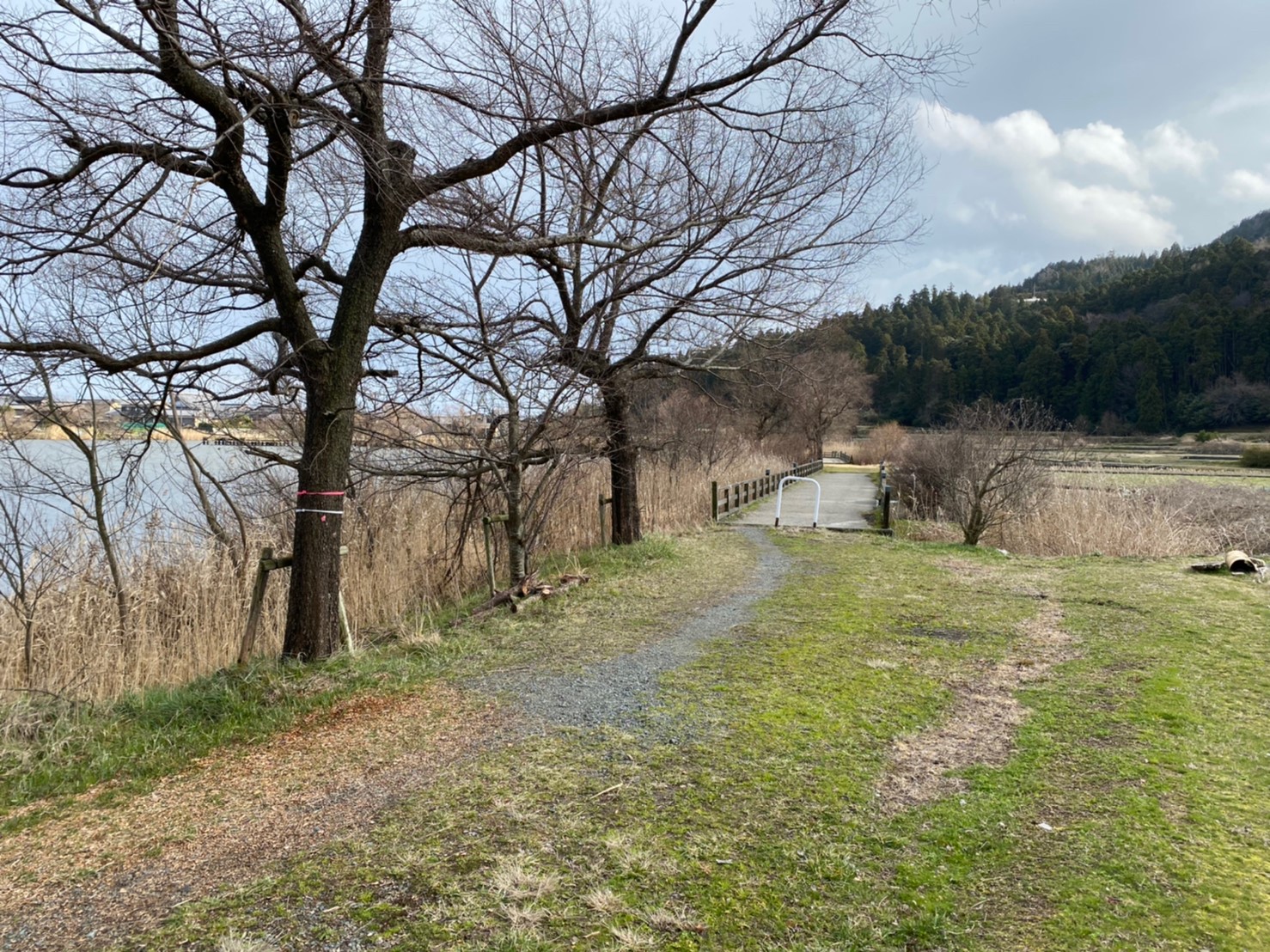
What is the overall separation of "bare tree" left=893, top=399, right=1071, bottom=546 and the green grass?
8.12m

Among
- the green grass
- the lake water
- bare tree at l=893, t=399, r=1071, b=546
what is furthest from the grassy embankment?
bare tree at l=893, t=399, r=1071, b=546

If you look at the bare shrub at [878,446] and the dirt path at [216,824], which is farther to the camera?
the bare shrub at [878,446]

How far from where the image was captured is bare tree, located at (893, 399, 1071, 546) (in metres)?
12.7

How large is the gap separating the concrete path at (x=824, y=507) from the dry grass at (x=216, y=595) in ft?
16.8

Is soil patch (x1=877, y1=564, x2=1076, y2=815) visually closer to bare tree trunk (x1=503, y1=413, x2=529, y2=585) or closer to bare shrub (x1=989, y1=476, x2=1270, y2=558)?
bare tree trunk (x1=503, y1=413, x2=529, y2=585)

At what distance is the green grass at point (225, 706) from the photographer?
3738mm

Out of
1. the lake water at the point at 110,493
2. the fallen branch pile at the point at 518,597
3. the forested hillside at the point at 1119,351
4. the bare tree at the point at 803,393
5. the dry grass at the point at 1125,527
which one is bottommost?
the dry grass at the point at 1125,527

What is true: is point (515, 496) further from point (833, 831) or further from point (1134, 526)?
point (1134, 526)

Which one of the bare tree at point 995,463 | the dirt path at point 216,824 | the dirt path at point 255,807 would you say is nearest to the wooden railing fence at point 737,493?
the bare tree at point 995,463

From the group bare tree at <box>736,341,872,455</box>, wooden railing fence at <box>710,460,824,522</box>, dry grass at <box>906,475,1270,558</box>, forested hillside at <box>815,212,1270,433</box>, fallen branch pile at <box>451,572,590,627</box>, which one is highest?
forested hillside at <box>815,212,1270,433</box>

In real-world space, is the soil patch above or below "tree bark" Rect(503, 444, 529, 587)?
below

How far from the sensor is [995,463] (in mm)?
12648

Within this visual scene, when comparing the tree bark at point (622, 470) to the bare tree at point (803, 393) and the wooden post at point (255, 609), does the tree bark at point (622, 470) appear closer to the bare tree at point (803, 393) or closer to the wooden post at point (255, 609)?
the bare tree at point (803, 393)

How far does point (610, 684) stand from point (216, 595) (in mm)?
4605
